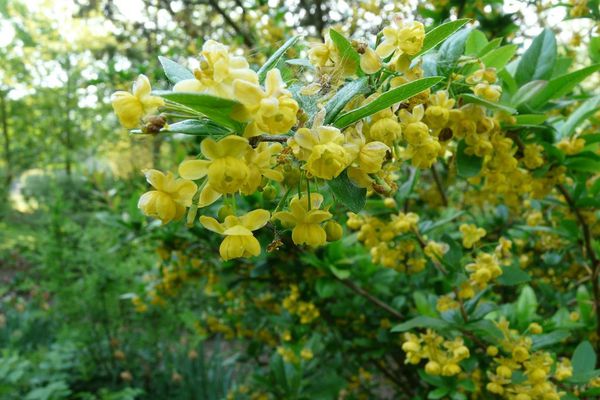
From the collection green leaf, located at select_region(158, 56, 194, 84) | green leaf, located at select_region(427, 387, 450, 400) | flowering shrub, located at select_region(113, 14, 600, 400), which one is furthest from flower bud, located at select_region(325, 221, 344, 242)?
green leaf, located at select_region(427, 387, 450, 400)

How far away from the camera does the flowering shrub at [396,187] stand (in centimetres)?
46

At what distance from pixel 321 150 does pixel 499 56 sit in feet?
1.72

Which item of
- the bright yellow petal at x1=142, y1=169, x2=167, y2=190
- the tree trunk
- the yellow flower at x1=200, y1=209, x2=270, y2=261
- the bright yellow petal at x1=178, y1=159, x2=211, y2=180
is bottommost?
the tree trunk

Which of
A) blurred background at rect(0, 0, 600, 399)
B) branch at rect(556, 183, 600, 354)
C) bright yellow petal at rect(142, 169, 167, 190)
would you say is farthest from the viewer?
blurred background at rect(0, 0, 600, 399)

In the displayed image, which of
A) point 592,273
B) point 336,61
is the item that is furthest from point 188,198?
point 592,273

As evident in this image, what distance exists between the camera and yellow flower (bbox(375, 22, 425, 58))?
0.54 metres

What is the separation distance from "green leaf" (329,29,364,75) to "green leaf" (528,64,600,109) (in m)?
0.51

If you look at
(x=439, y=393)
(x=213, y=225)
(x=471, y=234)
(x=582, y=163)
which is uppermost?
(x=213, y=225)

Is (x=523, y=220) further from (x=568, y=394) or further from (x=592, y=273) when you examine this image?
(x=568, y=394)

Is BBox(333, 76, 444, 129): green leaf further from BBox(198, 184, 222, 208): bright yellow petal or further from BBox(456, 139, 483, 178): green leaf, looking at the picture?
BBox(456, 139, 483, 178): green leaf

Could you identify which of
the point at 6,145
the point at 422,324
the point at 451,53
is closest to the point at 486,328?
the point at 422,324

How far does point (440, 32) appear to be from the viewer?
1.87 ft

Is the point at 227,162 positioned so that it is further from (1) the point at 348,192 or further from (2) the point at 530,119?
(2) the point at 530,119

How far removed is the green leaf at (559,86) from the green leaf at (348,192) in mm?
557
